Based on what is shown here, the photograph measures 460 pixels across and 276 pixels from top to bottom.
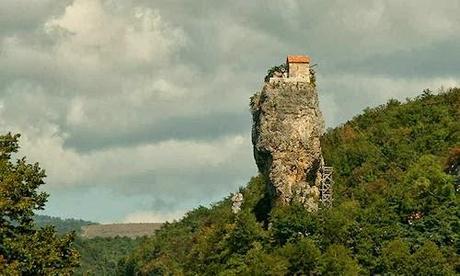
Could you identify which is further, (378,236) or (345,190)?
(345,190)

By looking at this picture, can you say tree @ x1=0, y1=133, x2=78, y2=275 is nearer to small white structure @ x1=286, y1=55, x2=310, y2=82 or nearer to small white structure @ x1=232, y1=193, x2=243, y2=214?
small white structure @ x1=286, y1=55, x2=310, y2=82

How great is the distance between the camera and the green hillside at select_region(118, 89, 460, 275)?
8831 centimetres

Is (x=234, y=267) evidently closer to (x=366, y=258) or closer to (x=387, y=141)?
(x=366, y=258)

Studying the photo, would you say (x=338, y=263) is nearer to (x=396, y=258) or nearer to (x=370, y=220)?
(x=396, y=258)

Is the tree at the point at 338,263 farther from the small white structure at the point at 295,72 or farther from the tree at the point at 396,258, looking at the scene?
the small white structure at the point at 295,72

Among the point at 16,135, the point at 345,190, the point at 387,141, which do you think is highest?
the point at 387,141

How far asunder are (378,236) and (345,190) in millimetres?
22221

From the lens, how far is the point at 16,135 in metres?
51.0

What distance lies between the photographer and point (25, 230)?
163ft

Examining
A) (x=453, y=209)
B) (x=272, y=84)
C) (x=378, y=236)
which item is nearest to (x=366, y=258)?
(x=378, y=236)

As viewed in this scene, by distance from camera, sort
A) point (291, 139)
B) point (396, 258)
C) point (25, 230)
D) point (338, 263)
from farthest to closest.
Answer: point (291, 139) < point (396, 258) < point (338, 263) < point (25, 230)

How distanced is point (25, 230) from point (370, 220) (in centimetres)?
5278

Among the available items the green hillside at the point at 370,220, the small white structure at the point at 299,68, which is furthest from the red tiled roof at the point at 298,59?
the green hillside at the point at 370,220

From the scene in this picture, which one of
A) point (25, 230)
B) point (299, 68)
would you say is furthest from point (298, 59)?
point (25, 230)
